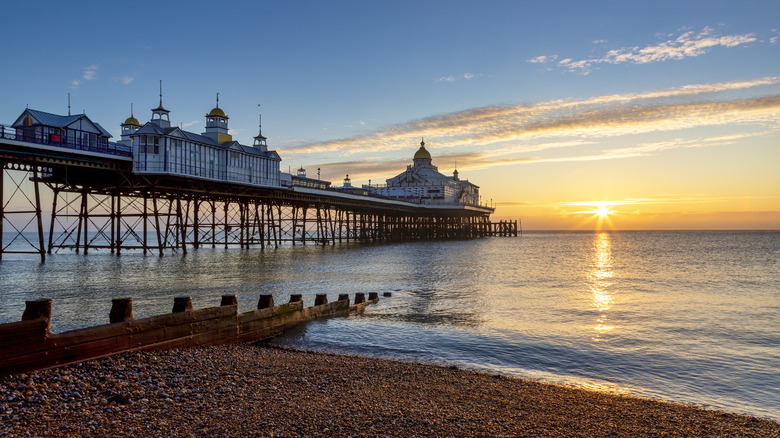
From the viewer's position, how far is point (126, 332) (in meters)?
8.94

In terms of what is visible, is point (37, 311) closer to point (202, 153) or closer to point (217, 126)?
point (202, 153)

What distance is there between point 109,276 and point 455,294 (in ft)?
65.2

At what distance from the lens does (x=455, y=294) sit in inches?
1001

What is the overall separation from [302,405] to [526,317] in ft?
42.5

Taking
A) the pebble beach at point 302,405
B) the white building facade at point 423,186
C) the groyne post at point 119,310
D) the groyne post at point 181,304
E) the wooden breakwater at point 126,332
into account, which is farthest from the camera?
the white building facade at point 423,186

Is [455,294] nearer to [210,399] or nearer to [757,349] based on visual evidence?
[757,349]

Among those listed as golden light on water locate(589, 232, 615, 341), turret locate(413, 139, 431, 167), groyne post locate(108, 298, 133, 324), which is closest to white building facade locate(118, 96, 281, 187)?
golden light on water locate(589, 232, 615, 341)

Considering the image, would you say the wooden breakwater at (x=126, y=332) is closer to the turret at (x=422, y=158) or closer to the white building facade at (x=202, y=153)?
the white building facade at (x=202, y=153)

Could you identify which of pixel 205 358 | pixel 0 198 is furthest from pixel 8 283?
pixel 205 358

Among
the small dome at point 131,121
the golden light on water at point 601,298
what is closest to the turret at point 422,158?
the small dome at point 131,121

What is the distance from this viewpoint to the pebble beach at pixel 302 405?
21.4 ft

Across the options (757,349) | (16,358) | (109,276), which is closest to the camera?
(16,358)

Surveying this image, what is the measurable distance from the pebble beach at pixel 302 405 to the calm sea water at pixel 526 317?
1.92 meters

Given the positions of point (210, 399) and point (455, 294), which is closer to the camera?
point (210, 399)
